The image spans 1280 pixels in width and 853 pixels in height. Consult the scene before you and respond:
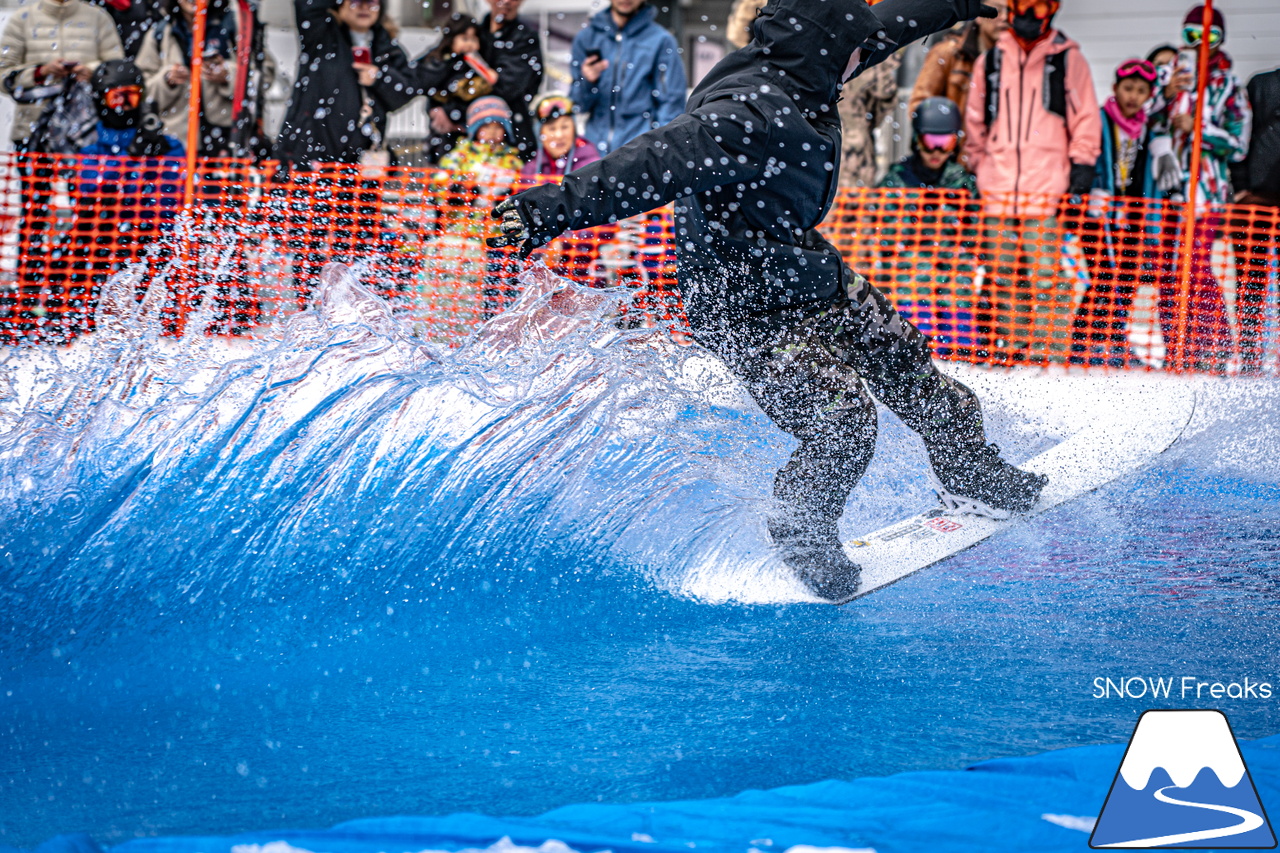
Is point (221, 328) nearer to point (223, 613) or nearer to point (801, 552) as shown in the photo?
point (223, 613)

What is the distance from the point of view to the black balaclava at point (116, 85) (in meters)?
6.23

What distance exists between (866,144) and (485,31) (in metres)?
2.31

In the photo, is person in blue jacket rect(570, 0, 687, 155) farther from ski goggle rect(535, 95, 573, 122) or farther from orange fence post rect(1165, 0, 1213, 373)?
orange fence post rect(1165, 0, 1213, 373)

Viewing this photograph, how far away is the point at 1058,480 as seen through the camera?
3.84 m

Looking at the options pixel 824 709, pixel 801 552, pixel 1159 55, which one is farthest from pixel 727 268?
pixel 1159 55

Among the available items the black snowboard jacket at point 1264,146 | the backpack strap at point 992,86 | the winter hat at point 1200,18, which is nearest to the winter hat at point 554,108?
the backpack strap at point 992,86

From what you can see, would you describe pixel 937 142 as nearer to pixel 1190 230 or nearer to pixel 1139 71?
pixel 1139 71

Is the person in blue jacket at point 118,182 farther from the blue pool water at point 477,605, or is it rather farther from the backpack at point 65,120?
the blue pool water at point 477,605

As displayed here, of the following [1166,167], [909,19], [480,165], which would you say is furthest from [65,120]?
[1166,167]

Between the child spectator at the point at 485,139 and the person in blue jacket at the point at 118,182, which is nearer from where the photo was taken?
the person in blue jacket at the point at 118,182

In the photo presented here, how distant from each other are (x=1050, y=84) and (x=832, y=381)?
4057 mm

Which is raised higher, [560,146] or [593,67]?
[593,67]

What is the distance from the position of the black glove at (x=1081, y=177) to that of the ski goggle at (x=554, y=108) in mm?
2797

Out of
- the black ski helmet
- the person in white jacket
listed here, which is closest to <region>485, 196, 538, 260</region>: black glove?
the black ski helmet
